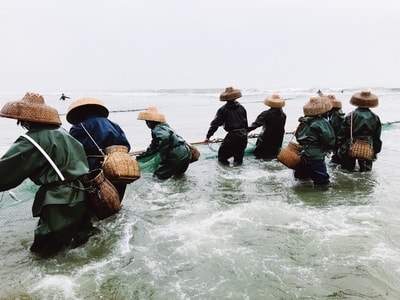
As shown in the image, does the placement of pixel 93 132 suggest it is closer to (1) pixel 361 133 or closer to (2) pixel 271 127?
(2) pixel 271 127

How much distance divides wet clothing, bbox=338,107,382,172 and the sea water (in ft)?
2.62

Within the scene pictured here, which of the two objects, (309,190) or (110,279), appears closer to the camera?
(110,279)

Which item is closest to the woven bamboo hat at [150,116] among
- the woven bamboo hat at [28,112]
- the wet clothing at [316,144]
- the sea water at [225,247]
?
the sea water at [225,247]

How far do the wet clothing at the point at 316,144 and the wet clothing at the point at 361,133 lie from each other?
3.50ft

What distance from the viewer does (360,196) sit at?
208 inches

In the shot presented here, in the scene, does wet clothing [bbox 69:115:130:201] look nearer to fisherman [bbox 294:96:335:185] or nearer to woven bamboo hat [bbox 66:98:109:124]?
woven bamboo hat [bbox 66:98:109:124]

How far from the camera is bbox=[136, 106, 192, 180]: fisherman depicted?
6210 mm

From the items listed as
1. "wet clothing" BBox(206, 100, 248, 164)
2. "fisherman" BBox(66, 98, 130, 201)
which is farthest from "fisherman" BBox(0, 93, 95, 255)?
"wet clothing" BBox(206, 100, 248, 164)

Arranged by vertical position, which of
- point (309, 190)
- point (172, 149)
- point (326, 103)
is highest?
point (326, 103)

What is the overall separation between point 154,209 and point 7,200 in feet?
7.27

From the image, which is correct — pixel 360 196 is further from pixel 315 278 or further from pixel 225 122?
pixel 225 122

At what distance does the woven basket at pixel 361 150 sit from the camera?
6.26 metres

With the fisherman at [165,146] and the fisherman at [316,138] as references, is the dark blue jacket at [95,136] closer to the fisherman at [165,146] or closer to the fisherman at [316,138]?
the fisherman at [165,146]

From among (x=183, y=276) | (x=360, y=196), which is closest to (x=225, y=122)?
(x=360, y=196)
